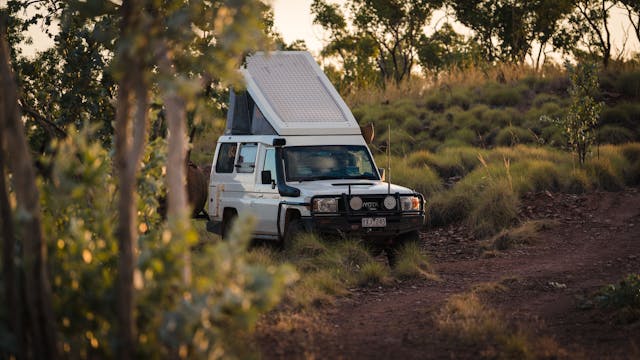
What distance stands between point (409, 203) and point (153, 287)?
6753 millimetres

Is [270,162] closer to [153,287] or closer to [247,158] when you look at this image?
[247,158]

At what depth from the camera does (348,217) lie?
11.6 m

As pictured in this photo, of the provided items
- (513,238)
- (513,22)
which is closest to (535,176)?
(513,238)

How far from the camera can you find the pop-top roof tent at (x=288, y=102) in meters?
12.9

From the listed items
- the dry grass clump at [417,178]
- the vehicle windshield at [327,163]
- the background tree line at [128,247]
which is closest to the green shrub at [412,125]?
the dry grass clump at [417,178]

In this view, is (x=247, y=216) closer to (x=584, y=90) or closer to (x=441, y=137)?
(x=584, y=90)

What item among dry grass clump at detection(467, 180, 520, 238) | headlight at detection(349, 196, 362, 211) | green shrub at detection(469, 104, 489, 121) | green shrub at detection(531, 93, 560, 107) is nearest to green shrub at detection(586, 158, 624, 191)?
dry grass clump at detection(467, 180, 520, 238)

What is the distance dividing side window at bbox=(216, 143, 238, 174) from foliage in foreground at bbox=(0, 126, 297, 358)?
7531 millimetres

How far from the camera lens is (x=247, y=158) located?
13.3m

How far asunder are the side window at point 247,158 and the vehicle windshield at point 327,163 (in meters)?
0.69

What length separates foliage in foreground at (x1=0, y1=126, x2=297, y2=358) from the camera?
16.3 feet

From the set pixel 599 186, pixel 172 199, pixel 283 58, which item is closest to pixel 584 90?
pixel 599 186

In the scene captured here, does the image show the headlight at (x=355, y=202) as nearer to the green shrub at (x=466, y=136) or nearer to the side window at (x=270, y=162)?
the side window at (x=270, y=162)

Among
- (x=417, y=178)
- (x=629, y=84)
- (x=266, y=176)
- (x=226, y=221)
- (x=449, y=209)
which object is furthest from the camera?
(x=629, y=84)
